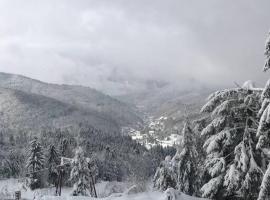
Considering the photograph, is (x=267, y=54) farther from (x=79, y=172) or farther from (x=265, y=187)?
(x=79, y=172)

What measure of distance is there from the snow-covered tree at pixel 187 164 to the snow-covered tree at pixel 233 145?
27.8m

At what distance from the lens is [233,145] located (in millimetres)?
20234

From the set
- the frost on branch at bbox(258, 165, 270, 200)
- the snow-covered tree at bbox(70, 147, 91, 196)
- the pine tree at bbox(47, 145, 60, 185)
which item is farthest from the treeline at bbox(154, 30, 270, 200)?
the pine tree at bbox(47, 145, 60, 185)

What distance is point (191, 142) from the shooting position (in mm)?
48812

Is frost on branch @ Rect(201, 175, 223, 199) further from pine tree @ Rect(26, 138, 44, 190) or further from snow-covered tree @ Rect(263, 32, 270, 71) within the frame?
pine tree @ Rect(26, 138, 44, 190)

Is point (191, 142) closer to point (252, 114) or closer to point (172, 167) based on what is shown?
point (172, 167)

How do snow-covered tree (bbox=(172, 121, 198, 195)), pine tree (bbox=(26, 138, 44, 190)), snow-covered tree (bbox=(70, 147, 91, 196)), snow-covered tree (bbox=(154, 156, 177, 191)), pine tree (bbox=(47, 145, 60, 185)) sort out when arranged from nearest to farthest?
snow-covered tree (bbox=(172, 121, 198, 195))
snow-covered tree (bbox=(154, 156, 177, 191))
snow-covered tree (bbox=(70, 147, 91, 196))
pine tree (bbox=(26, 138, 44, 190))
pine tree (bbox=(47, 145, 60, 185))

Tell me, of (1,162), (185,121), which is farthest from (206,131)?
(1,162)

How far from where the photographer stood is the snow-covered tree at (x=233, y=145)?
1803 centimetres

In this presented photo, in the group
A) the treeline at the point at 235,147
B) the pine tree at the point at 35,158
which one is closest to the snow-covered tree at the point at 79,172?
the pine tree at the point at 35,158

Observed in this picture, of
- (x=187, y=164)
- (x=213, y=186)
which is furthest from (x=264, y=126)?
(x=187, y=164)

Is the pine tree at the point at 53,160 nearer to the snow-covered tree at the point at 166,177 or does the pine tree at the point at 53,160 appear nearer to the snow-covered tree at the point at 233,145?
the snow-covered tree at the point at 166,177

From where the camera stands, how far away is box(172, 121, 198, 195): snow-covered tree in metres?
48.8

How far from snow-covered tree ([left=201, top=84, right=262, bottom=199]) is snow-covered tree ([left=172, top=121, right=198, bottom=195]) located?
2781 centimetres
